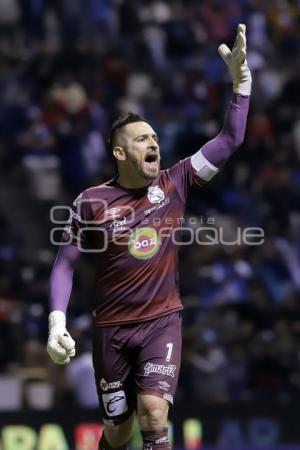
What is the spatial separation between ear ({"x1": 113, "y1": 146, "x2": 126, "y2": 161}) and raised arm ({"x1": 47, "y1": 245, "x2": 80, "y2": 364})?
646 mm

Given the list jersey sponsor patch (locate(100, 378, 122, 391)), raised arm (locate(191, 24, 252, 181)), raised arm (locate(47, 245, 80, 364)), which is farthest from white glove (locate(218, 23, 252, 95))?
jersey sponsor patch (locate(100, 378, 122, 391))

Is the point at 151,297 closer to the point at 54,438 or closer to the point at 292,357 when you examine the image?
the point at 54,438

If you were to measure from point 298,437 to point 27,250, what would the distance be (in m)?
4.09

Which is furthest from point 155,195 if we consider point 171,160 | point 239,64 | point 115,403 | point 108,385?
point 171,160

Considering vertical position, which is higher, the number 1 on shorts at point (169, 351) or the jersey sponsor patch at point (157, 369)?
the number 1 on shorts at point (169, 351)

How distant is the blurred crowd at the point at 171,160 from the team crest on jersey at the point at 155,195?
4908 mm

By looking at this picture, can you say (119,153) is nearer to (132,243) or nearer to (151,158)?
(151,158)

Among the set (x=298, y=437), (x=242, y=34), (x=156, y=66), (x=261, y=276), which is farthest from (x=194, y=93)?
(x=242, y=34)

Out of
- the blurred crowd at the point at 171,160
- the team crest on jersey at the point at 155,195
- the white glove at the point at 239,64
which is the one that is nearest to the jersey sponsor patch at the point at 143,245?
the team crest on jersey at the point at 155,195

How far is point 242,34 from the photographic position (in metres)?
8.18

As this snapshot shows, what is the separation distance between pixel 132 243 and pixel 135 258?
98 millimetres

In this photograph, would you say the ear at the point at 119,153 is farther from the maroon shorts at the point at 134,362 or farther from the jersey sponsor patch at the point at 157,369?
the jersey sponsor patch at the point at 157,369

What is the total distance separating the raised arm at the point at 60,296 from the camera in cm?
793

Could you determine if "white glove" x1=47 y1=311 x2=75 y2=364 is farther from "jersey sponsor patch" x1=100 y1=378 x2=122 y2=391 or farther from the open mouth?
the open mouth
